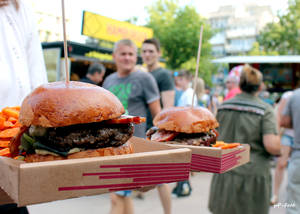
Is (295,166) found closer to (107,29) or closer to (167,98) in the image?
(167,98)

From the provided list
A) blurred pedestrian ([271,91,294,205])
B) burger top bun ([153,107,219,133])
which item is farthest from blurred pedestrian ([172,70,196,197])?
burger top bun ([153,107,219,133])

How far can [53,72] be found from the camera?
8344 millimetres

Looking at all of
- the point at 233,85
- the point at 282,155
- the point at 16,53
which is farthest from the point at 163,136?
the point at 282,155

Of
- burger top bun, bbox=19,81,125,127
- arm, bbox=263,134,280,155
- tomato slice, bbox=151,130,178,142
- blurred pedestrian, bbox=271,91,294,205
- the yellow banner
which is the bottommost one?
blurred pedestrian, bbox=271,91,294,205

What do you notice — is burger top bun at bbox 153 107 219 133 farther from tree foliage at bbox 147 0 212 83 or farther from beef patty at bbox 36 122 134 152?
tree foliage at bbox 147 0 212 83

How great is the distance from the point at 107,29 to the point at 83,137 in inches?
384

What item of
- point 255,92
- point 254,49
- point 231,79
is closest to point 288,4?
point 254,49

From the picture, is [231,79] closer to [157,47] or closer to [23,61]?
[157,47]

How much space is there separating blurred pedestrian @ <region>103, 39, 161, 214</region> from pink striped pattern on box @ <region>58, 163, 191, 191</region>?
2169mm

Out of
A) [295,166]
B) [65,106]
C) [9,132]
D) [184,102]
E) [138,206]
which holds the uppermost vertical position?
[65,106]

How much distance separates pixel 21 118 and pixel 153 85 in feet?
8.09

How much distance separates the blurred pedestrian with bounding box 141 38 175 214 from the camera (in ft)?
14.7

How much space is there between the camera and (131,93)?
3.72 metres

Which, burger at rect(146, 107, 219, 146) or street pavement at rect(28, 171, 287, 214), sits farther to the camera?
street pavement at rect(28, 171, 287, 214)
